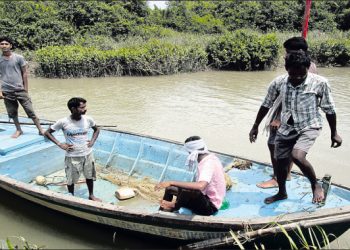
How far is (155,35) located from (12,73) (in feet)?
46.6

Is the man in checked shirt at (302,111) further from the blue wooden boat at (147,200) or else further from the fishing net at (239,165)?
the fishing net at (239,165)

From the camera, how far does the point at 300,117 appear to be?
338 cm

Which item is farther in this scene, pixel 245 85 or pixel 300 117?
pixel 245 85

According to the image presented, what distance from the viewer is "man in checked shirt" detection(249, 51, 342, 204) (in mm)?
3262

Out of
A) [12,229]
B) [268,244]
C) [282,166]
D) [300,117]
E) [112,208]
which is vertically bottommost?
[12,229]

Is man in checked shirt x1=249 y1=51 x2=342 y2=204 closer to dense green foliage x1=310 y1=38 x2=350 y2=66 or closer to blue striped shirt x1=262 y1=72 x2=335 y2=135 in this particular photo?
blue striped shirt x1=262 y1=72 x2=335 y2=135

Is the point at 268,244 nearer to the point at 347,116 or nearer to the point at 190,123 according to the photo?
the point at 190,123

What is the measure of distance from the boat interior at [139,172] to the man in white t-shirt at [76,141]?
1.39 ft

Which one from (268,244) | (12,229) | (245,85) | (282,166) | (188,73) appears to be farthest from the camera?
(188,73)

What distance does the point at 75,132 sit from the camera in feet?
12.9

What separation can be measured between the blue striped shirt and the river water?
1.29 meters

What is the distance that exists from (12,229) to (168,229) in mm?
1934

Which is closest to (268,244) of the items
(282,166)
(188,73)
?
(282,166)

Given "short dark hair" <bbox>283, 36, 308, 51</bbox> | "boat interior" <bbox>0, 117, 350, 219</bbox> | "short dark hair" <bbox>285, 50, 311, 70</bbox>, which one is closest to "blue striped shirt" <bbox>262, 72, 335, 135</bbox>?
"short dark hair" <bbox>285, 50, 311, 70</bbox>
